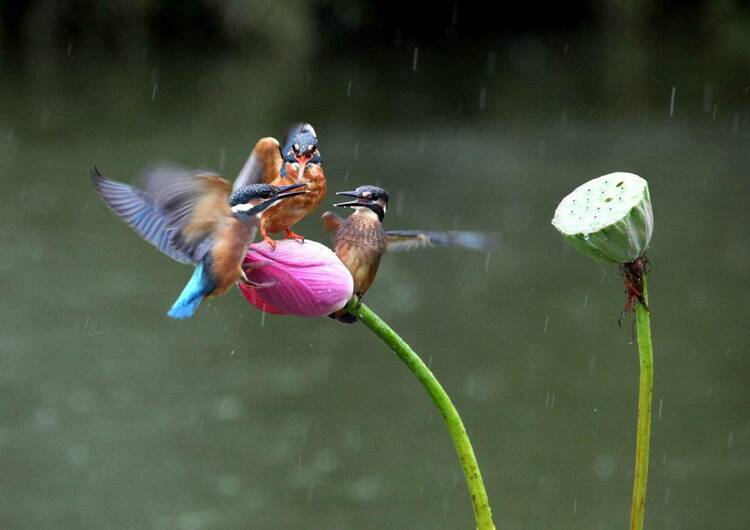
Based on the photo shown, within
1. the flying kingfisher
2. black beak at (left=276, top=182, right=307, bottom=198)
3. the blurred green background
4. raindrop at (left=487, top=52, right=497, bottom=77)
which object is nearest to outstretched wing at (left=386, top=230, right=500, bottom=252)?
the flying kingfisher

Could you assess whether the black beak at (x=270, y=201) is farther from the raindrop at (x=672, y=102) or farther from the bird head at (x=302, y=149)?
the raindrop at (x=672, y=102)

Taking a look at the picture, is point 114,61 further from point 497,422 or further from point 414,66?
point 497,422

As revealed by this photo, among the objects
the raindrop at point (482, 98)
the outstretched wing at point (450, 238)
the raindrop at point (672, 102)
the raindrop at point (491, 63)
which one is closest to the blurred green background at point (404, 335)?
the raindrop at point (672, 102)

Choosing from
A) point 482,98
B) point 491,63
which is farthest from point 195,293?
point 491,63

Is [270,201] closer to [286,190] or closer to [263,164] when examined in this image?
[286,190]

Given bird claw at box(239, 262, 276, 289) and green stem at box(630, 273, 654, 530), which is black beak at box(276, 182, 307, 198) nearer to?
bird claw at box(239, 262, 276, 289)

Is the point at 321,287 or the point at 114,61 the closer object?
the point at 321,287

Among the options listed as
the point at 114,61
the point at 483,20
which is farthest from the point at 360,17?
the point at 114,61
